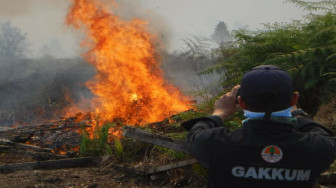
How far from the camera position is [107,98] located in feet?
30.3

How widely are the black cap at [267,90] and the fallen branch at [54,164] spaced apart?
4464 millimetres

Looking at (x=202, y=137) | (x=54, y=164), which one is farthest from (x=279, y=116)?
(x=54, y=164)

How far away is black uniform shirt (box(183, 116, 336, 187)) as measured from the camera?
5.83ft

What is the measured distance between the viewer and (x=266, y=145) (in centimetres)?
177

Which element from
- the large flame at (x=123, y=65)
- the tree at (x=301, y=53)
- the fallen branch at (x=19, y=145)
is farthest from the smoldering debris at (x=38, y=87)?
the tree at (x=301, y=53)

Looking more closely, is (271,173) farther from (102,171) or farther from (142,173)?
(102,171)

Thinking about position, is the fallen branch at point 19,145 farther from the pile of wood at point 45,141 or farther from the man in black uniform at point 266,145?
the man in black uniform at point 266,145

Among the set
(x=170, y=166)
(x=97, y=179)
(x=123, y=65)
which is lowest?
(x=97, y=179)

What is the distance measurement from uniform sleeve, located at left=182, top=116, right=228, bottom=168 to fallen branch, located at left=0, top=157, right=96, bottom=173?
4.12 meters

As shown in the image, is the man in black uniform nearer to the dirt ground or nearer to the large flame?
the dirt ground

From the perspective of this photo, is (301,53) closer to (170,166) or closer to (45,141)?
(170,166)

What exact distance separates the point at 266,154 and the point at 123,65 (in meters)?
7.71

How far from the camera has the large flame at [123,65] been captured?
26.9ft

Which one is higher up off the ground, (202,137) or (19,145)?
(202,137)
